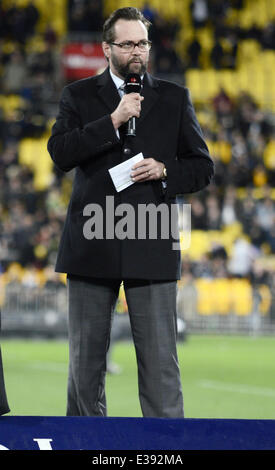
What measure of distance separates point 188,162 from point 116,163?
348 millimetres

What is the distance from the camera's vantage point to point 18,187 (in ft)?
72.9

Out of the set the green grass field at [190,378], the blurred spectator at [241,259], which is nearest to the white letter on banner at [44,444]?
the green grass field at [190,378]

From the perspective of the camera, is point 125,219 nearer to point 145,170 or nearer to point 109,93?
point 145,170

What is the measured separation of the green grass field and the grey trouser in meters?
3.43

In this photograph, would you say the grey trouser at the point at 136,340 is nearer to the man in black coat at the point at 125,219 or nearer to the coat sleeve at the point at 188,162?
the man in black coat at the point at 125,219

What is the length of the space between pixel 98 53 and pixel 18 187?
4.69 m

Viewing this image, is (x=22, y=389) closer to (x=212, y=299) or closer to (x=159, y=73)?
(x=212, y=299)

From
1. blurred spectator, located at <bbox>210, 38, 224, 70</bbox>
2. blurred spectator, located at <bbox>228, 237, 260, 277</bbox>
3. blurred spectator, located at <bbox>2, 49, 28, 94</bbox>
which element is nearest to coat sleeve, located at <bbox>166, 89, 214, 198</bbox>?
blurred spectator, located at <bbox>228, 237, 260, 277</bbox>

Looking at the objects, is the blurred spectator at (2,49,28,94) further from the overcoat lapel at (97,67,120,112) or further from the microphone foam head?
the microphone foam head

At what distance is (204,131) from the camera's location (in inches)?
982

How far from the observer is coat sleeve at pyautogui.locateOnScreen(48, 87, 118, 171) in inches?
208

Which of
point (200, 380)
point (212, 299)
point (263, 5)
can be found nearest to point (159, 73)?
point (263, 5)

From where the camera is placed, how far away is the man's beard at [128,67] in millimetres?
5281

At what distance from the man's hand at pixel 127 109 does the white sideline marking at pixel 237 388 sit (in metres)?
5.80
